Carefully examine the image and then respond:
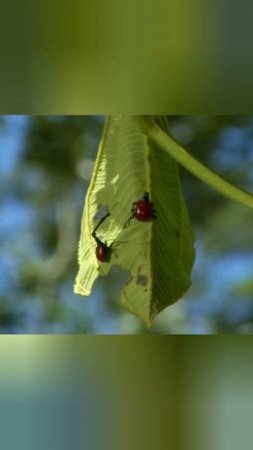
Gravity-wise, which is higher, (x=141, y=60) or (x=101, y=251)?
(x=141, y=60)

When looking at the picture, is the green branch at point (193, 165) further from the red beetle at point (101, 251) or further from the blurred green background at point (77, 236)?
the red beetle at point (101, 251)

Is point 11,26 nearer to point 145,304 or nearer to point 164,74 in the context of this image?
point 164,74

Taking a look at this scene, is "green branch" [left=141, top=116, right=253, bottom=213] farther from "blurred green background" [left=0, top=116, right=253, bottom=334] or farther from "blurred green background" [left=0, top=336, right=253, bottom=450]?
"blurred green background" [left=0, top=336, right=253, bottom=450]

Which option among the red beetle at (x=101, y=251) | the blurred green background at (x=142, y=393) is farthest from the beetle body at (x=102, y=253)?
the blurred green background at (x=142, y=393)

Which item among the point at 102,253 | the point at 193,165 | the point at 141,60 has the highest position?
the point at 141,60

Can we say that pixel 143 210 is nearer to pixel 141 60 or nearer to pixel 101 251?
pixel 101 251

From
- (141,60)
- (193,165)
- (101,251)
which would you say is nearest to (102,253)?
(101,251)
